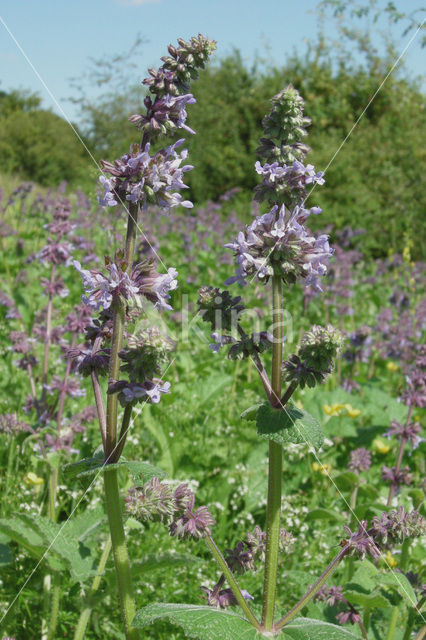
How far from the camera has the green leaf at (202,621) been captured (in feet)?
5.20

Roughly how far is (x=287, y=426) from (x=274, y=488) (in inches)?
7.7

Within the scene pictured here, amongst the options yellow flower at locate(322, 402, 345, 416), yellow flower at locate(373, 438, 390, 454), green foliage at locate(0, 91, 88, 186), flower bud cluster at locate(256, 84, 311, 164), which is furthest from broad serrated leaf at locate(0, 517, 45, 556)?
green foliage at locate(0, 91, 88, 186)

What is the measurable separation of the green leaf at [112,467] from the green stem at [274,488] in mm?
311

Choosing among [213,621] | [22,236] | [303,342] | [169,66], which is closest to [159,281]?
[303,342]

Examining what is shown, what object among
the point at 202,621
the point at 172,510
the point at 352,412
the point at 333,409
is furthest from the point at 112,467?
the point at 352,412

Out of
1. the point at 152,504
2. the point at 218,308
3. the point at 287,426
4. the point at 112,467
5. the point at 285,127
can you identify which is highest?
the point at 285,127

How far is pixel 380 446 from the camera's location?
4.23 meters

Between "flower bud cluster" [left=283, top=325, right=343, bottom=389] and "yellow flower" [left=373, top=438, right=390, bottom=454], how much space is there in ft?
8.64

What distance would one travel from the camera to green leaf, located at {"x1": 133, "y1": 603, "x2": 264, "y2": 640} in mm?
1586

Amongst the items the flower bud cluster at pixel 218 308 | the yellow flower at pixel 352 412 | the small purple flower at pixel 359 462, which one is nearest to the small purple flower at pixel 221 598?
the flower bud cluster at pixel 218 308

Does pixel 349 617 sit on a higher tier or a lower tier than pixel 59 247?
lower

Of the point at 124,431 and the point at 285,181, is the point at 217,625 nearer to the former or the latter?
the point at 124,431

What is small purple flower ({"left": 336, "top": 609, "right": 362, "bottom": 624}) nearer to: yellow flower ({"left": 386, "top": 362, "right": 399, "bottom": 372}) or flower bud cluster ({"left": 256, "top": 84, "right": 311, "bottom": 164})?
flower bud cluster ({"left": 256, "top": 84, "right": 311, "bottom": 164})

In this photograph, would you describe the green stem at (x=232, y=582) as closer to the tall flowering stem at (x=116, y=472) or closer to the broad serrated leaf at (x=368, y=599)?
the tall flowering stem at (x=116, y=472)
